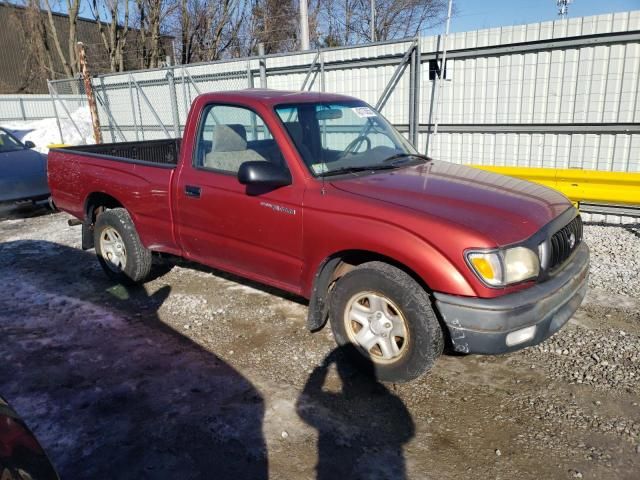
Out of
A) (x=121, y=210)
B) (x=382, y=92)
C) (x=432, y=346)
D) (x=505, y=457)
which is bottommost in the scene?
(x=505, y=457)

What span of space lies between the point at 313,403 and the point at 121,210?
3.05 m

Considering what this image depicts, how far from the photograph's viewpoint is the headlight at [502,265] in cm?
284

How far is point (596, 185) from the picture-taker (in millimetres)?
6039

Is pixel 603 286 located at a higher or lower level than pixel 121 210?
lower

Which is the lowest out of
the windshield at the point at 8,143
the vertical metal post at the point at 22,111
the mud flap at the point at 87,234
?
the mud flap at the point at 87,234

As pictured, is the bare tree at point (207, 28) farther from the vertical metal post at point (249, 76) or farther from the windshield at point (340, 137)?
the windshield at point (340, 137)

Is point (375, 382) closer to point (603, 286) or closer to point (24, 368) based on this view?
point (24, 368)

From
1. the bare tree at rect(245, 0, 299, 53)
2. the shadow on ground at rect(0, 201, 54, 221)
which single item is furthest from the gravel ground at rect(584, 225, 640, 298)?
the bare tree at rect(245, 0, 299, 53)

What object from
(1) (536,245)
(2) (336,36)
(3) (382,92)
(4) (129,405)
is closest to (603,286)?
(1) (536,245)

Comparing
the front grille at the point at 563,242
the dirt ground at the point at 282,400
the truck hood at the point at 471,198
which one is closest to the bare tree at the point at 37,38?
the dirt ground at the point at 282,400

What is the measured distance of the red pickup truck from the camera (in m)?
2.93

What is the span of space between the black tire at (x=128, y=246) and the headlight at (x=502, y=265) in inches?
135

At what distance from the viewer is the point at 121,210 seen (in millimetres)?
5156

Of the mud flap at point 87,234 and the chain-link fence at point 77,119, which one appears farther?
the chain-link fence at point 77,119
